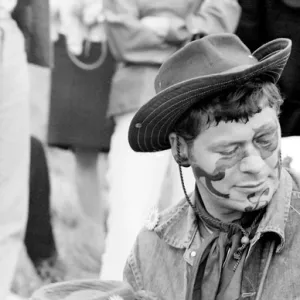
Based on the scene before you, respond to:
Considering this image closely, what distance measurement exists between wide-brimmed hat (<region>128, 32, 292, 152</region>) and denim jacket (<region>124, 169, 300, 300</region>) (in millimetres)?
313

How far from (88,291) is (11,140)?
2.51 meters

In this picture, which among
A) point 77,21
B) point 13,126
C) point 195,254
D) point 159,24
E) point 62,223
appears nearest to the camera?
point 195,254

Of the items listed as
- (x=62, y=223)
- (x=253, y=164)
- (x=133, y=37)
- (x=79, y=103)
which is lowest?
(x=62, y=223)

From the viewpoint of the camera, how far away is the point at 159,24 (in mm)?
5199

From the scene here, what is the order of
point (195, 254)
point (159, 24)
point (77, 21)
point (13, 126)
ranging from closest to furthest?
1. point (195, 254)
2. point (159, 24)
3. point (13, 126)
4. point (77, 21)

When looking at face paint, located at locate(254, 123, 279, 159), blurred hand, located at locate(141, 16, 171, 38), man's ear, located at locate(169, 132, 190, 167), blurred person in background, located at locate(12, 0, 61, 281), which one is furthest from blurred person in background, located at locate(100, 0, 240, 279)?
face paint, located at locate(254, 123, 279, 159)

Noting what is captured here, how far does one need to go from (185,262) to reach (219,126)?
A: 1.58 ft

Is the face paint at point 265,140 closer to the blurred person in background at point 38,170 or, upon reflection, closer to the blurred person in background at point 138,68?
the blurred person in background at point 138,68

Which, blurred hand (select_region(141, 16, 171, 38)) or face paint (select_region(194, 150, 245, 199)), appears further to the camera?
blurred hand (select_region(141, 16, 171, 38))

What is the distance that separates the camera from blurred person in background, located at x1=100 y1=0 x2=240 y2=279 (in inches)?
205

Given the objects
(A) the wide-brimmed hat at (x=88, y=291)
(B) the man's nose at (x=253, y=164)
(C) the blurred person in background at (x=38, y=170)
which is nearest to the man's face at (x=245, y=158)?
(B) the man's nose at (x=253, y=164)

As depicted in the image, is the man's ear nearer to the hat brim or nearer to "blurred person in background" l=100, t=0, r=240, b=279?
the hat brim

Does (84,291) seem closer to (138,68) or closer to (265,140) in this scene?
(265,140)

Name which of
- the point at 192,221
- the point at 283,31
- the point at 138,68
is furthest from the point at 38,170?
the point at 192,221
